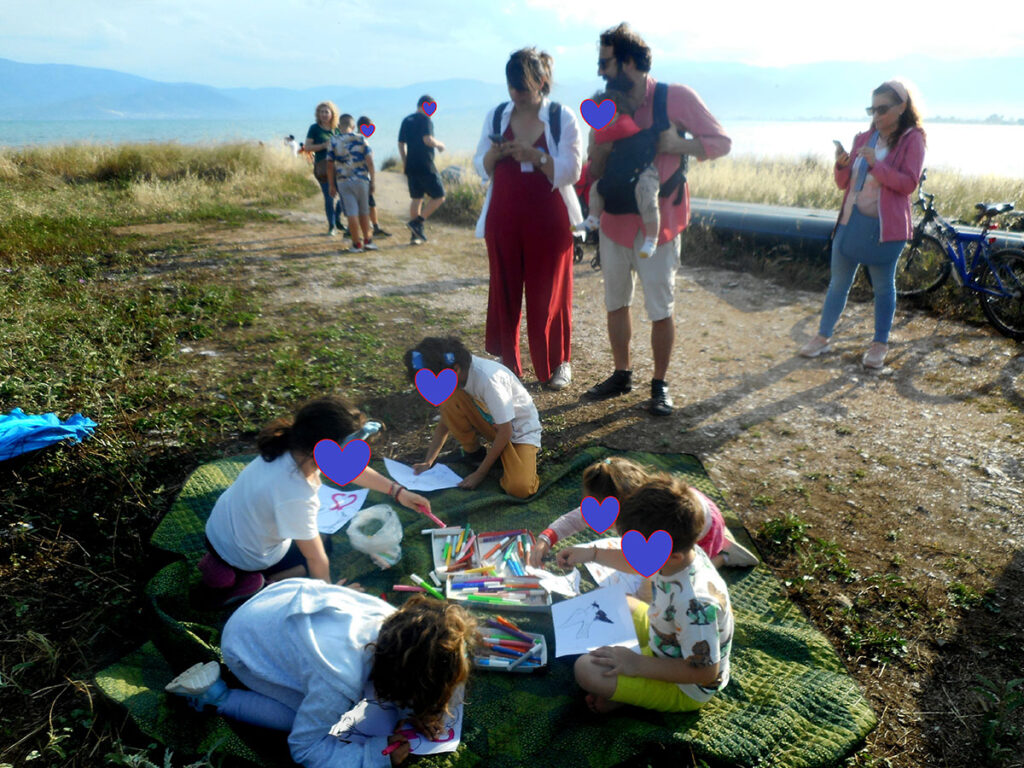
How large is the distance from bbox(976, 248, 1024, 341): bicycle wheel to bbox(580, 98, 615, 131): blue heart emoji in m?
4.45

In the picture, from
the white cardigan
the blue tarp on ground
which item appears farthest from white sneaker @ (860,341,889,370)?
the blue tarp on ground

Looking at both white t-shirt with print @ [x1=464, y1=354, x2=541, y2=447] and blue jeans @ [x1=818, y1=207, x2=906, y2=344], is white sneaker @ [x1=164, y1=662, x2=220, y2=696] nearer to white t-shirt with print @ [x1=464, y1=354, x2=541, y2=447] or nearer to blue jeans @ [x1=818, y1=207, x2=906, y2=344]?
white t-shirt with print @ [x1=464, y1=354, x2=541, y2=447]

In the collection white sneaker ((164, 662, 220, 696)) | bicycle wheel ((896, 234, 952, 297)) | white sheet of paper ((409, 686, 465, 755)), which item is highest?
bicycle wheel ((896, 234, 952, 297))

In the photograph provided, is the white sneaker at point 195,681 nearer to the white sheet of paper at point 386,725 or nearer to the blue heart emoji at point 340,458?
the white sheet of paper at point 386,725

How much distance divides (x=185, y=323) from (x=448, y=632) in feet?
Answer: 15.8

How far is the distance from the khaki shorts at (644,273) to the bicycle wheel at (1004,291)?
12.5 ft

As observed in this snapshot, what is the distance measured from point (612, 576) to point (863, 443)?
2397 millimetres

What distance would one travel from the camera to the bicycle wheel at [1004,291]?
5.62 meters

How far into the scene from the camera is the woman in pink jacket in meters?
4.31

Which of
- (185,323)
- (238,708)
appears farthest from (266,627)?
(185,323)

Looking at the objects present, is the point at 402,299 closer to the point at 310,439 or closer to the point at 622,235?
the point at 622,235

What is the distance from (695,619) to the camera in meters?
1.96

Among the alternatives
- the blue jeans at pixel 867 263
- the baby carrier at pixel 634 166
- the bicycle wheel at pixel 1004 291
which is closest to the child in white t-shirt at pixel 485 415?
the baby carrier at pixel 634 166

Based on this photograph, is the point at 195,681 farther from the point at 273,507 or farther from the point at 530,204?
the point at 530,204
